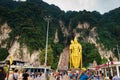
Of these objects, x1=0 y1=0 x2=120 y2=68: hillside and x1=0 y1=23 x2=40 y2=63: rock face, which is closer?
x1=0 y1=23 x2=40 y2=63: rock face

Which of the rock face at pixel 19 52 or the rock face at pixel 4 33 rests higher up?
the rock face at pixel 4 33

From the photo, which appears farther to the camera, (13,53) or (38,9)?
(38,9)

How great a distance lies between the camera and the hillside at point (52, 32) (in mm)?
55094

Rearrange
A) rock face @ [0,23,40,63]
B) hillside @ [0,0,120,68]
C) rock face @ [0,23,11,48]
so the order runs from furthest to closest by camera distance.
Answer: rock face @ [0,23,11,48], hillside @ [0,0,120,68], rock face @ [0,23,40,63]

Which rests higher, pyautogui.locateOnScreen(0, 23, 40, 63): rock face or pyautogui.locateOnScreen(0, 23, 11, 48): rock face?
pyautogui.locateOnScreen(0, 23, 11, 48): rock face

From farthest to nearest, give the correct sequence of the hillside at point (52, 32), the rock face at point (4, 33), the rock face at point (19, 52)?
the rock face at point (4, 33) < the hillside at point (52, 32) < the rock face at point (19, 52)

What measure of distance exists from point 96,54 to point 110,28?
20.4m

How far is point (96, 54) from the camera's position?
2192 inches

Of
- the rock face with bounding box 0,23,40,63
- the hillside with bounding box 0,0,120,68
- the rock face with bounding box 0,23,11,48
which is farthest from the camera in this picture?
the rock face with bounding box 0,23,11,48

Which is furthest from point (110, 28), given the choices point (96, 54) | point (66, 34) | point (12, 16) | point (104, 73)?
point (104, 73)

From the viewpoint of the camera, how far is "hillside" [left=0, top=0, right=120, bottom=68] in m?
55.1

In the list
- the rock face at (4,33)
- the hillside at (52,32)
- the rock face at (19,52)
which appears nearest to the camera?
the rock face at (19,52)

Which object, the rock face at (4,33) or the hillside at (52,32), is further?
the rock face at (4,33)

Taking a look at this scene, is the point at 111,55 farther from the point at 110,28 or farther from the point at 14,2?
the point at 14,2
